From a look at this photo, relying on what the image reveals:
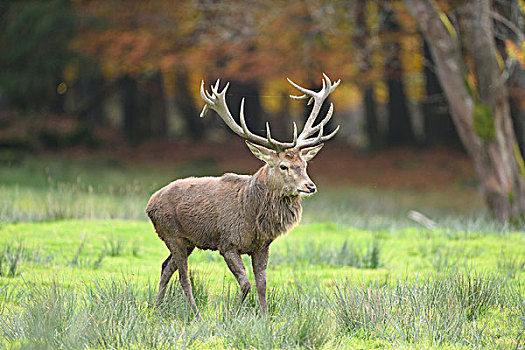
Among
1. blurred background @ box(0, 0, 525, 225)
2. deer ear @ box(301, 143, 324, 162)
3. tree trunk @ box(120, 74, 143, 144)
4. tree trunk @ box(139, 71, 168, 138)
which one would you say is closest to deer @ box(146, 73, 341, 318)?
deer ear @ box(301, 143, 324, 162)

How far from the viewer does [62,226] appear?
10484mm

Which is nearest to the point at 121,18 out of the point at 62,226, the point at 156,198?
the point at 62,226

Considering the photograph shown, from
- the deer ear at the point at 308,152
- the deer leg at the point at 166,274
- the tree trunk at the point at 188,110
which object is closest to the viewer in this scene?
the deer ear at the point at 308,152

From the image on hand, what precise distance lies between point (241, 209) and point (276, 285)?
117cm

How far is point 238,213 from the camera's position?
21.0 feet

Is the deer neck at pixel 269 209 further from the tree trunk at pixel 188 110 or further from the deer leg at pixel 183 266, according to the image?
the tree trunk at pixel 188 110

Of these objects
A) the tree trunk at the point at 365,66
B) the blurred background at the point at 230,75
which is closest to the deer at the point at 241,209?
the blurred background at the point at 230,75

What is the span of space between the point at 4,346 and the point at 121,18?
1866 centimetres

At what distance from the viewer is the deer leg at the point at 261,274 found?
20.6 feet

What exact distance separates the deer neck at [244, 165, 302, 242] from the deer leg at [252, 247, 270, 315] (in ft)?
0.52

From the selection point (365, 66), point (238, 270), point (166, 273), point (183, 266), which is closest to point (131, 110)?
point (365, 66)

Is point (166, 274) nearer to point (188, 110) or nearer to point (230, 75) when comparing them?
point (230, 75)

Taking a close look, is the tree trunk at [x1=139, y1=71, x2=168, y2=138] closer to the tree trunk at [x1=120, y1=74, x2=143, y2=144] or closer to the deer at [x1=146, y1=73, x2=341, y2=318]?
the tree trunk at [x1=120, y1=74, x2=143, y2=144]

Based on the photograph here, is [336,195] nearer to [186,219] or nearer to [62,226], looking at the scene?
[62,226]
